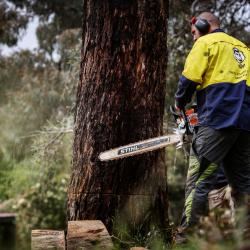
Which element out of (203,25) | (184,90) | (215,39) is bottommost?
(184,90)

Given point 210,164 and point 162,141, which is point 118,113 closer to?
point 162,141

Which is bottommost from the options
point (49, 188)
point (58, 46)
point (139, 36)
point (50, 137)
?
point (49, 188)

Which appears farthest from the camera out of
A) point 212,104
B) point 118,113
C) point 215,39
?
point 118,113

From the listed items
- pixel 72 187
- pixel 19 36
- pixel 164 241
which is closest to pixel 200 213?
pixel 164 241

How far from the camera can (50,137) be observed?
11.2 meters

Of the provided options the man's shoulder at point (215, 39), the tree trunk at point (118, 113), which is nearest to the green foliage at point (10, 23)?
the tree trunk at point (118, 113)

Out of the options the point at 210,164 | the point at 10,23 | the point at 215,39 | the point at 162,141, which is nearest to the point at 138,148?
the point at 162,141

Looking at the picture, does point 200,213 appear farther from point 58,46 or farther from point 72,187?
point 58,46

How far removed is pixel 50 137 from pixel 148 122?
241 inches

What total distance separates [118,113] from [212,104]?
2.67 ft

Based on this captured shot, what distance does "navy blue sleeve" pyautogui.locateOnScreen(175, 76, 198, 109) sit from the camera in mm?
4797

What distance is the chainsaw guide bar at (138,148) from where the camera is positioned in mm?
5102

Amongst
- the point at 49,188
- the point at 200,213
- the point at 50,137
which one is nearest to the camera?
the point at 200,213

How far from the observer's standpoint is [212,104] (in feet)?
15.7
